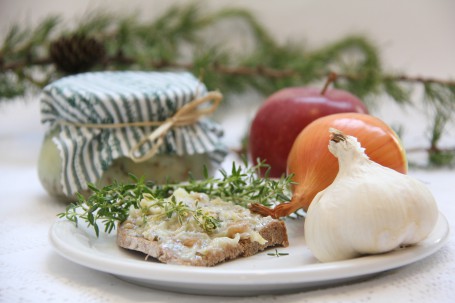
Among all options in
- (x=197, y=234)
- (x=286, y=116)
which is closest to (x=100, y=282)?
(x=197, y=234)

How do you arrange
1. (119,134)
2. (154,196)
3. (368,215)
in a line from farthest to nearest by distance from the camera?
(119,134)
(154,196)
(368,215)

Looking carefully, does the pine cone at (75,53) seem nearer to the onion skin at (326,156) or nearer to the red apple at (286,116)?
the red apple at (286,116)

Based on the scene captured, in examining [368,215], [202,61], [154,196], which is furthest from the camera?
[202,61]

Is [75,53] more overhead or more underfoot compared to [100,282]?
more overhead

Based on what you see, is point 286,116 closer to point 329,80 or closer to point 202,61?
point 329,80

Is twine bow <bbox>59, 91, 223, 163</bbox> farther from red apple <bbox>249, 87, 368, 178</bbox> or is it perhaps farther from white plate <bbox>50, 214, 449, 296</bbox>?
white plate <bbox>50, 214, 449, 296</bbox>

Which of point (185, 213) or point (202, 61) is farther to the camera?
point (202, 61)

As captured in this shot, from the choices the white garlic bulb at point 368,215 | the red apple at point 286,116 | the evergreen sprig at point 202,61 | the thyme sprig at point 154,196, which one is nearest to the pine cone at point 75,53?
the evergreen sprig at point 202,61

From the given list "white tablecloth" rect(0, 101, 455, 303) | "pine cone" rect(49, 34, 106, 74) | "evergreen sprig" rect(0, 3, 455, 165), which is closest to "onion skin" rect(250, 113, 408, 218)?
"white tablecloth" rect(0, 101, 455, 303)

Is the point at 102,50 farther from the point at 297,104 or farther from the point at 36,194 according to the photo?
the point at 297,104
